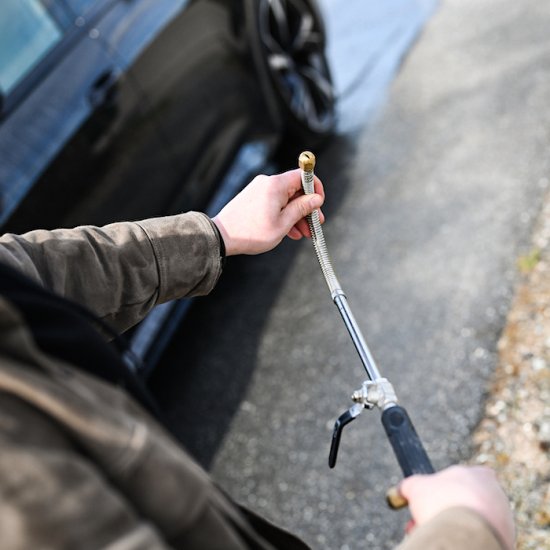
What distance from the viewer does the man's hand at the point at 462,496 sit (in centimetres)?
94

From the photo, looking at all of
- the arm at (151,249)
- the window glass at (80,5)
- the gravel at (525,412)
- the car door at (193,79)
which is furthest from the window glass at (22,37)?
the gravel at (525,412)

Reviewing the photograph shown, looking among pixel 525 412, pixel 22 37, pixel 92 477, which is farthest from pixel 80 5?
pixel 92 477

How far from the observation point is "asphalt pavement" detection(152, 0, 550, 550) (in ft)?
7.61

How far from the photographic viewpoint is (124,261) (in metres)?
1.38

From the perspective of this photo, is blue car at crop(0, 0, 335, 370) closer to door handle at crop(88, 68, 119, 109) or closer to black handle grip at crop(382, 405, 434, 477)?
door handle at crop(88, 68, 119, 109)

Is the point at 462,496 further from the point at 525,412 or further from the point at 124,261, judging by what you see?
the point at 525,412

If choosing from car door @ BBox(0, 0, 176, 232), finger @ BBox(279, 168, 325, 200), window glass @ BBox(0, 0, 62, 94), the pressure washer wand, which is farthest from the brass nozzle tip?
window glass @ BBox(0, 0, 62, 94)

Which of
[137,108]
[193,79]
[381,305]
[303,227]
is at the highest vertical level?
[303,227]

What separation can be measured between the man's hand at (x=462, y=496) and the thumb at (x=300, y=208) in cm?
62

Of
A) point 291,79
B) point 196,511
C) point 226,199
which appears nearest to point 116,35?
point 226,199

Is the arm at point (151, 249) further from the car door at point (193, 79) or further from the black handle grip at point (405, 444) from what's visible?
the car door at point (193, 79)

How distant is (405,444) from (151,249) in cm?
61

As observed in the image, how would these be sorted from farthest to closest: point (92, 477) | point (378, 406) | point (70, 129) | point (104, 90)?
1. point (104, 90)
2. point (70, 129)
3. point (378, 406)
4. point (92, 477)

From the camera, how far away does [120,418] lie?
0.82 m
